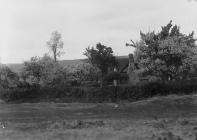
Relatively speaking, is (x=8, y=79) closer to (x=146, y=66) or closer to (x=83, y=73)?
(x=83, y=73)

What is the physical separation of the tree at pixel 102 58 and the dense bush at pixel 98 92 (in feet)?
54.6

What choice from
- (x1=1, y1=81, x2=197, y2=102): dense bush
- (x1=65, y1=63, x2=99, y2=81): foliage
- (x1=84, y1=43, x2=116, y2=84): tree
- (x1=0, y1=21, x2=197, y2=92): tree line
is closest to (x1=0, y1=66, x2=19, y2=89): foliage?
(x1=0, y1=21, x2=197, y2=92): tree line

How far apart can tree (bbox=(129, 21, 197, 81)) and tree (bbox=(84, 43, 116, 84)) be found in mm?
11712

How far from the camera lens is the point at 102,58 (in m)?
57.6

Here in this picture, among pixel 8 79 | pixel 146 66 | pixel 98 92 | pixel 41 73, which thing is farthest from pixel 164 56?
pixel 8 79

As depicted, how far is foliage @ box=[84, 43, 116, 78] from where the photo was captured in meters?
57.4

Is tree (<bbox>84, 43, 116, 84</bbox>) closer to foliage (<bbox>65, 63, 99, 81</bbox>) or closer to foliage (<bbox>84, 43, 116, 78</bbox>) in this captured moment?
foliage (<bbox>84, 43, 116, 78</bbox>)

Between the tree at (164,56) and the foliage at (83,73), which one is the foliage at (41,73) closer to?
the foliage at (83,73)

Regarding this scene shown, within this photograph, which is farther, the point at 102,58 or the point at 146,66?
the point at 102,58

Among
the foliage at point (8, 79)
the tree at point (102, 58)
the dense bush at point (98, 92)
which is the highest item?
the tree at point (102, 58)

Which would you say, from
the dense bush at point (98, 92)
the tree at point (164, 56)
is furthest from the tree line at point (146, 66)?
the dense bush at point (98, 92)

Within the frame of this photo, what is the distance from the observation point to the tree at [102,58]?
188 ft

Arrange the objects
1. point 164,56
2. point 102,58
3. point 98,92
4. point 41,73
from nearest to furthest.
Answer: point 98,92, point 164,56, point 41,73, point 102,58

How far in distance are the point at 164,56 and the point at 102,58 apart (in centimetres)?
1536
